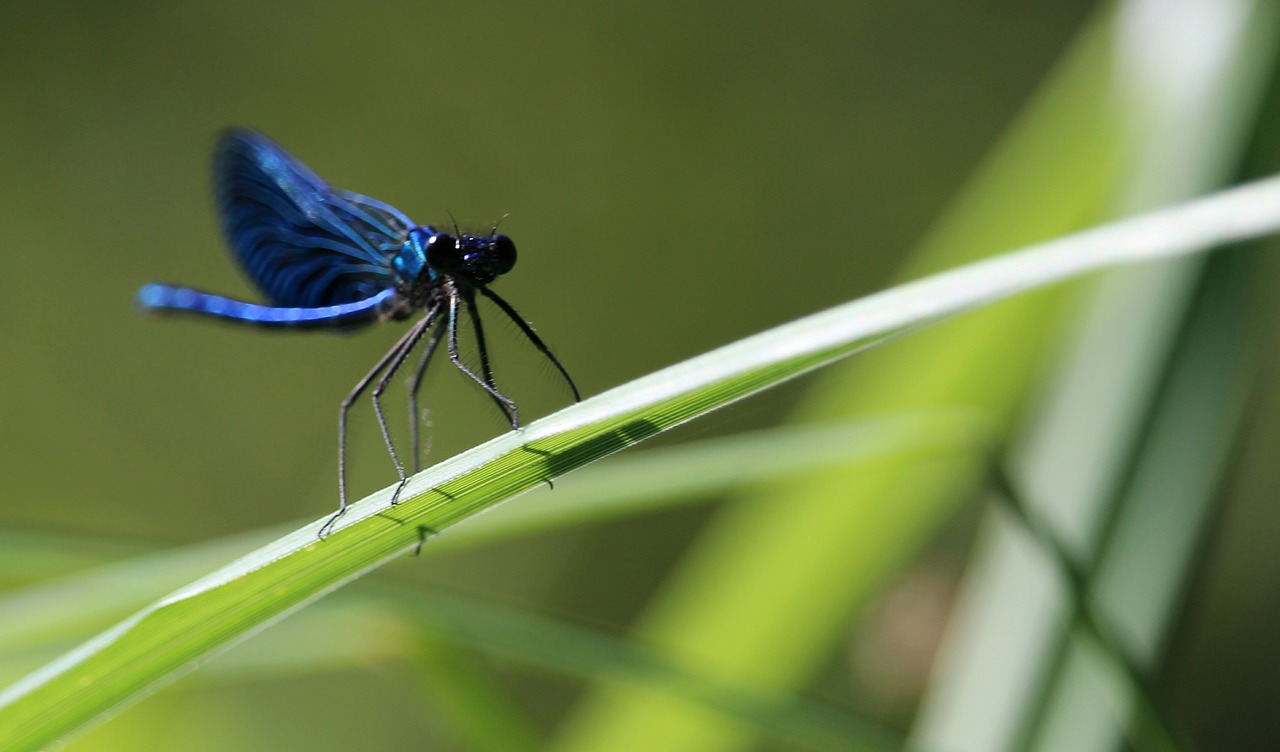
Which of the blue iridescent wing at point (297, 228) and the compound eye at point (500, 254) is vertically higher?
the blue iridescent wing at point (297, 228)

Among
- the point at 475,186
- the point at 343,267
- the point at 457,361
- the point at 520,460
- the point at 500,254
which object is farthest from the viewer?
the point at 475,186

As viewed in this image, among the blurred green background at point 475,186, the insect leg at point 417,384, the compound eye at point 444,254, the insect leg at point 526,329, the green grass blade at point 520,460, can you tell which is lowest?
the green grass blade at point 520,460

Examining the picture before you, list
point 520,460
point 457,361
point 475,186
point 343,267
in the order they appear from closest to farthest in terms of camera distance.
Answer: point 520,460, point 457,361, point 343,267, point 475,186

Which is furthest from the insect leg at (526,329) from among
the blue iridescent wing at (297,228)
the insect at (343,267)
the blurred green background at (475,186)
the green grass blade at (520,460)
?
the blurred green background at (475,186)

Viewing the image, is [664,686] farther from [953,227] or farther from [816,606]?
[953,227]

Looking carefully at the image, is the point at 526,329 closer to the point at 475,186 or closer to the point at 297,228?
the point at 297,228

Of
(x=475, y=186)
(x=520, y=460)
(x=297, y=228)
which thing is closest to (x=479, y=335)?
(x=297, y=228)

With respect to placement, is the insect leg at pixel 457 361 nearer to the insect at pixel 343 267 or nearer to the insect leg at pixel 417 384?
the insect at pixel 343 267
